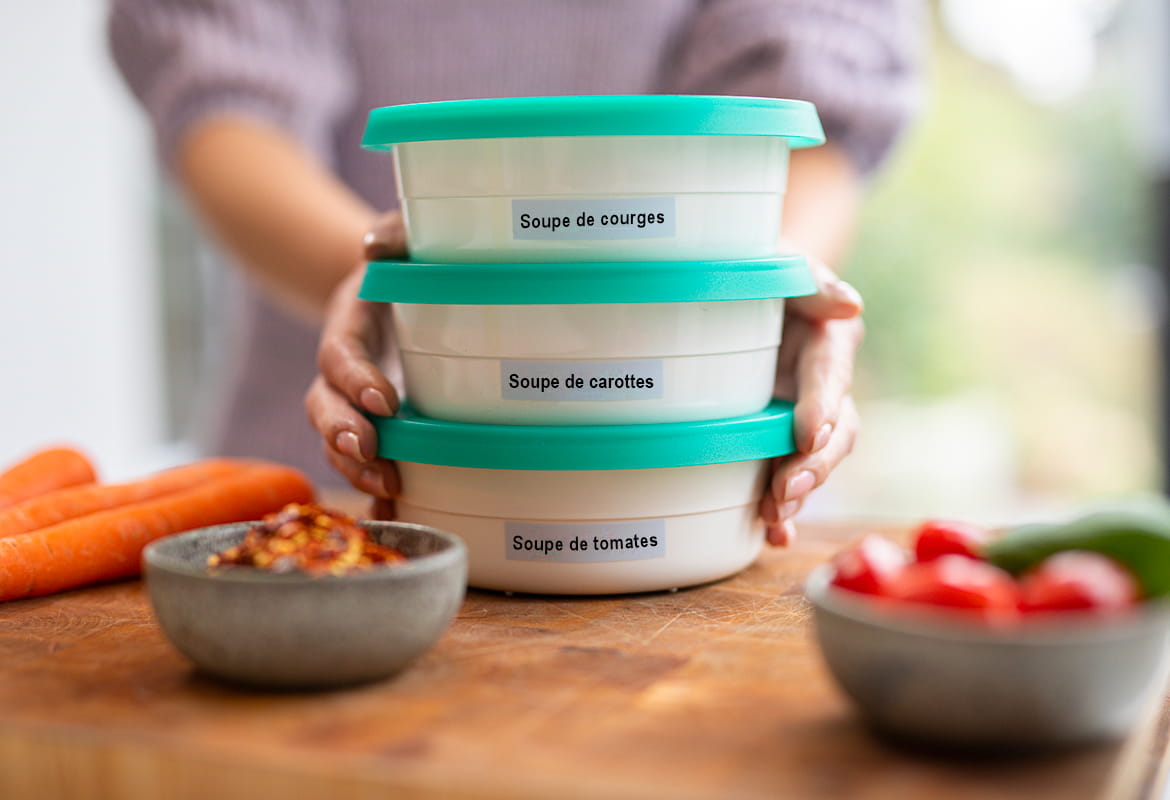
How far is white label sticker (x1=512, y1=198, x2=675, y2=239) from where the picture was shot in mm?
875

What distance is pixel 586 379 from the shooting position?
0.90 meters

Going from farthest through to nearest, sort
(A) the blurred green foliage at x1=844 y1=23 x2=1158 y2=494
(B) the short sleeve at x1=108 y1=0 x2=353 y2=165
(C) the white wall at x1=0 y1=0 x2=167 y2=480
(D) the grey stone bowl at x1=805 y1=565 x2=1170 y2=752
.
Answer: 1. (A) the blurred green foliage at x1=844 y1=23 x2=1158 y2=494
2. (C) the white wall at x1=0 y1=0 x2=167 y2=480
3. (B) the short sleeve at x1=108 y1=0 x2=353 y2=165
4. (D) the grey stone bowl at x1=805 y1=565 x2=1170 y2=752

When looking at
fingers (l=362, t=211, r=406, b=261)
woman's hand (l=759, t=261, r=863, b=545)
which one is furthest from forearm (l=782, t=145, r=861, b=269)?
fingers (l=362, t=211, r=406, b=261)

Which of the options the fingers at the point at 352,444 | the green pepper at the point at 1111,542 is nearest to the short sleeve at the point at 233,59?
the fingers at the point at 352,444

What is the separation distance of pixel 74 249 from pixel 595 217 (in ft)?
9.40

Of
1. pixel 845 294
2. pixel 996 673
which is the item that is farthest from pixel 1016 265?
pixel 996 673

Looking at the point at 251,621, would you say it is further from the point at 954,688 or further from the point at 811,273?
the point at 811,273

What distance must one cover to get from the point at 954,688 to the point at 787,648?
25 centimetres

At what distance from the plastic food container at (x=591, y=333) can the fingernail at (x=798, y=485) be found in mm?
77

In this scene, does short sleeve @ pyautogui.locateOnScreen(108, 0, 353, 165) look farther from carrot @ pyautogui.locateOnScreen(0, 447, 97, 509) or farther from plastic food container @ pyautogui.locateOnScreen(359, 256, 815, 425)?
plastic food container @ pyautogui.locateOnScreen(359, 256, 815, 425)

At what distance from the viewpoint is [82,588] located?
3.36 feet

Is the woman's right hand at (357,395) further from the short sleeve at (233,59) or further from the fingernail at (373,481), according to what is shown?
the short sleeve at (233,59)

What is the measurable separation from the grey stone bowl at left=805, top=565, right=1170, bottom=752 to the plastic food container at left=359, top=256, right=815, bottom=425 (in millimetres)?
317

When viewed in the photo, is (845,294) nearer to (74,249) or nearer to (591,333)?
(591,333)
